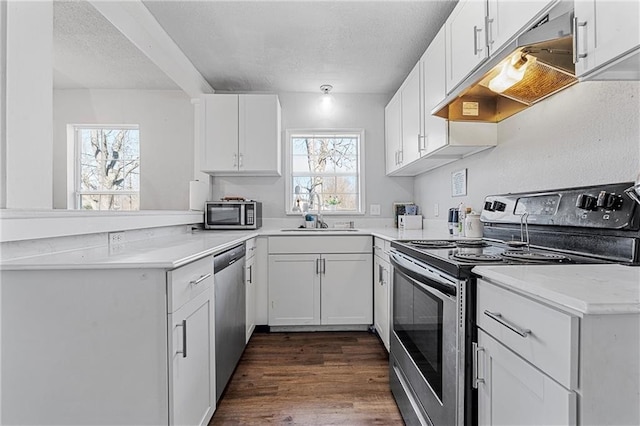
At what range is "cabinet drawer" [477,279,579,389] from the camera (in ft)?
2.22

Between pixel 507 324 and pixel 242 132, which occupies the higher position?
pixel 242 132

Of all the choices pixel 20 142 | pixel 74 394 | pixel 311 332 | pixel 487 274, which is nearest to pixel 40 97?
pixel 20 142

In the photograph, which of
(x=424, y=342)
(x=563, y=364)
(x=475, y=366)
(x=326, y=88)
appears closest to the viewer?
(x=563, y=364)

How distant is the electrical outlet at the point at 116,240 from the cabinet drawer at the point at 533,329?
1.73 m

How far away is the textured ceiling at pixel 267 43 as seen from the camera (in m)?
2.09

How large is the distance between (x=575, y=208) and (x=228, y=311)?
1.81 metres

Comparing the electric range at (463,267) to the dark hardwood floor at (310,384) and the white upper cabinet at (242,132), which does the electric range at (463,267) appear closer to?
the dark hardwood floor at (310,384)

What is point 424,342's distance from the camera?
1378 millimetres

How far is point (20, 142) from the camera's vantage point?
4.10 ft

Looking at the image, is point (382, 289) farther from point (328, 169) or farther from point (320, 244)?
point (328, 169)

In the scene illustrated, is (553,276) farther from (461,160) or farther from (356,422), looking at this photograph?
(461,160)

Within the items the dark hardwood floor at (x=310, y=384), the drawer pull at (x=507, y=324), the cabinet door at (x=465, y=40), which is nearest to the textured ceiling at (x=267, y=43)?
the cabinet door at (x=465, y=40)

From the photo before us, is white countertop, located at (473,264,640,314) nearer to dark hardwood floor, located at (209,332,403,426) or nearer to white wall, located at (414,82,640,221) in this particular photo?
white wall, located at (414,82,640,221)

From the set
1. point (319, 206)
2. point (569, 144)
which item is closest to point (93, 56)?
point (319, 206)
